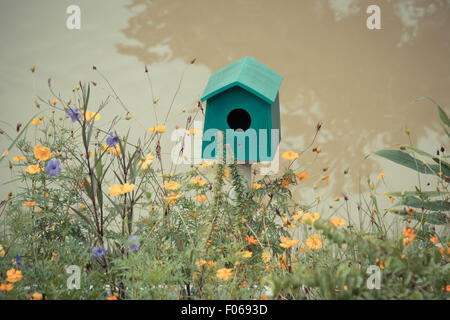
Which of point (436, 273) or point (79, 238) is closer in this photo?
point (436, 273)

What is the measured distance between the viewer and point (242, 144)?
2.32 metres

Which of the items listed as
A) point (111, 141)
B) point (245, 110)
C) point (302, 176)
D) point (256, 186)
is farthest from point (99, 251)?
point (245, 110)

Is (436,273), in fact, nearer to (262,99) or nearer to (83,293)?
(83,293)

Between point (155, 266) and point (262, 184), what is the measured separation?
110 cm

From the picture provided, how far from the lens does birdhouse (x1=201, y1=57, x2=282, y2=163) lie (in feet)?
7.66

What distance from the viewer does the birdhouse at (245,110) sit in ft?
7.66

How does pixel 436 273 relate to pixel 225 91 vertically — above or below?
below

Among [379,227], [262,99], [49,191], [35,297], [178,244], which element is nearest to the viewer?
[35,297]

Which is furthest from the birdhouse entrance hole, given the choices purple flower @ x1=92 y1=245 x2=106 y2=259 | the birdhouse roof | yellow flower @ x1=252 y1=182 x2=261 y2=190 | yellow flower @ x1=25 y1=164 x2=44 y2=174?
purple flower @ x1=92 y1=245 x2=106 y2=259

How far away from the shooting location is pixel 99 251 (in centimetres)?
145

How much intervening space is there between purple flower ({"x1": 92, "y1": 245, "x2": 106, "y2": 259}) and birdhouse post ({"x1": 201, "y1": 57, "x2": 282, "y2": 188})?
1.04 m

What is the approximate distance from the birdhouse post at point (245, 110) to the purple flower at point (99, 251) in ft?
3.40

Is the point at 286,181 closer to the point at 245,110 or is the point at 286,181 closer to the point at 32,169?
the point at 245,110
